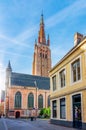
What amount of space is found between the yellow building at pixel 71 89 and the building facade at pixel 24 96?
53.7 metres

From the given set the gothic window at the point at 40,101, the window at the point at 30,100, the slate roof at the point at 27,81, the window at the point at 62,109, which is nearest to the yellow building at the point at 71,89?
the window at the point at 62,109

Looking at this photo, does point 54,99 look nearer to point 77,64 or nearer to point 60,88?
point 60,88

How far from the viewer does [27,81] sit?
304ft

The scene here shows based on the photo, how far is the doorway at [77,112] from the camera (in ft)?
67.4

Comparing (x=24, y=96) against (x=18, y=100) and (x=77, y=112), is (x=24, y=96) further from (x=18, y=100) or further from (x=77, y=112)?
(x=77, y=112)

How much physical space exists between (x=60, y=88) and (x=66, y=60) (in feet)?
12.9

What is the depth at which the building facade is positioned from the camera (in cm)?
8138

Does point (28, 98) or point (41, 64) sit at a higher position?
point (41, 64)

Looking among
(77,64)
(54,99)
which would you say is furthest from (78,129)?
(54,99)

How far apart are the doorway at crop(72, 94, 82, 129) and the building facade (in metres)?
59.5

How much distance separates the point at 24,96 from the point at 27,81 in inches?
382

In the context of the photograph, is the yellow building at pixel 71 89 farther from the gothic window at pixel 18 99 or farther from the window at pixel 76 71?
the gothic window at pixel 18 99

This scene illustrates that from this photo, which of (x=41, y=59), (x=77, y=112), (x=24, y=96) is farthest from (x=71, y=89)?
(x=41, y=59)

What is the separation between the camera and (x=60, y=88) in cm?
2681
